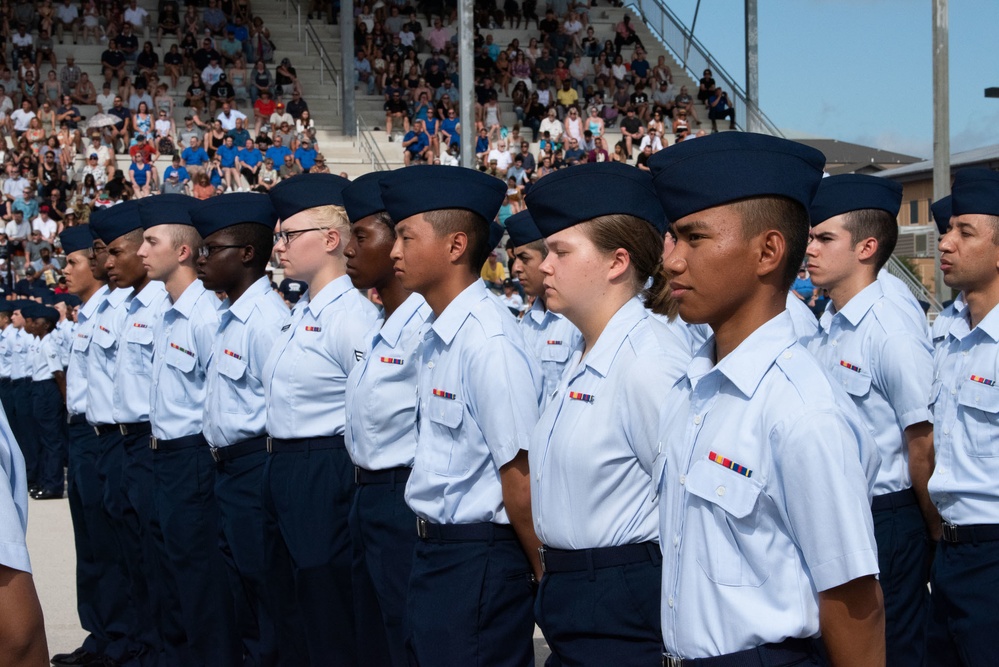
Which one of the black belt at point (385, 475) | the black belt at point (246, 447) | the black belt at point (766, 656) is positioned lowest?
the black belt at point (246, 447)

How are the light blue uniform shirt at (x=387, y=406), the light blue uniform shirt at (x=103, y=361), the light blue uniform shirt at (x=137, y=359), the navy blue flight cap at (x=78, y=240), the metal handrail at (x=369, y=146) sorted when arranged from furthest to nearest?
the metal handrail at (x=369, y=146)
the navy blue flight cap at (x=78, y=240)
the light blue uniform shirt at (x=103, y=361)
the light blue uniform shirt at (x=137, y=359)
the light blue uniform shirt at (x=387, y=406)

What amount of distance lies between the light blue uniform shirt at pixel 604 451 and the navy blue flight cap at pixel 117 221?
4.53m

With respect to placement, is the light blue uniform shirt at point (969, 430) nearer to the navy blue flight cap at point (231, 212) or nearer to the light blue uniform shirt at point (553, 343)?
the navy blue flight cap at point (231, 212)

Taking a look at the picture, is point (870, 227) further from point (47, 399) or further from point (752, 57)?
point (752, 57)

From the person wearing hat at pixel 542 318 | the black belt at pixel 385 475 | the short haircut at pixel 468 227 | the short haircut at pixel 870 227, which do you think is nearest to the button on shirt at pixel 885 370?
the short haircut at pixel 870 227

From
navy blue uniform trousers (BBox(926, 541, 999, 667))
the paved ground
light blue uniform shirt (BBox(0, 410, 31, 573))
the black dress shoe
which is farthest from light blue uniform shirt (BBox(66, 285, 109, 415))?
light blue uniform shirt (BBox(0, 410, 31, 573))

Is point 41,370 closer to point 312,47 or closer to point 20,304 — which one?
point 20,304

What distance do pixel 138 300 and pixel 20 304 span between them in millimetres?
10071

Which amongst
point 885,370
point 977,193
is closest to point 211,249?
point 885,370

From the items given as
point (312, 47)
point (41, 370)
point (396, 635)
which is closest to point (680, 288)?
point (396, 635)

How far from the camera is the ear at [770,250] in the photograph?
266 centimetres

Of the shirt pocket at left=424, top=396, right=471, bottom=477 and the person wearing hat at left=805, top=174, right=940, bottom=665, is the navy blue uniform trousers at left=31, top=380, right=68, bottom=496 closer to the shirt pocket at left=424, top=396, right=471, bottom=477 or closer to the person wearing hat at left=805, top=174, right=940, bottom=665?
the person wearing hat at left=805, top=174, right=940, bottom=665

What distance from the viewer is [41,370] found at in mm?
15156

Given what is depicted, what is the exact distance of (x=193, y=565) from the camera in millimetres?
6152
